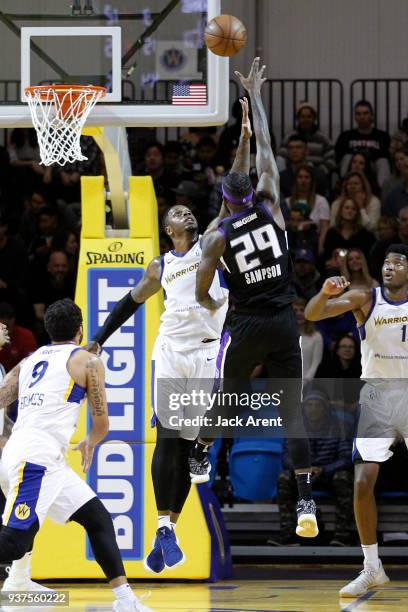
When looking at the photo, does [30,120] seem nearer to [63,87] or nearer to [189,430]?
[63,87]

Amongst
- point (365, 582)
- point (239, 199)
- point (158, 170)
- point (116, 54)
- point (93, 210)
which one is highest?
point (116, 54)

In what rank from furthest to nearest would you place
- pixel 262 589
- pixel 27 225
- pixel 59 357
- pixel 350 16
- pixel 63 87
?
pixel 350 16
pixel 27 225
pixel 262 589
pixel 63 87
pixel 59 357

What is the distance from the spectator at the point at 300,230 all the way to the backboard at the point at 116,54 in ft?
13.2

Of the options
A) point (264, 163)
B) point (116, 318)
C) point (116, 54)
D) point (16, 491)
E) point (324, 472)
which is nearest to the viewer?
point (16, 491)

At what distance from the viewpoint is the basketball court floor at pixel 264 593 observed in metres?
9.27

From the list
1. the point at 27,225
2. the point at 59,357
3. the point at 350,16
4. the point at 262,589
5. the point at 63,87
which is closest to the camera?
the point at 59,357

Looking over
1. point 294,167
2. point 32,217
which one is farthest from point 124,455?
point 294,167

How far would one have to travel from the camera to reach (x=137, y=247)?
10.9 meters

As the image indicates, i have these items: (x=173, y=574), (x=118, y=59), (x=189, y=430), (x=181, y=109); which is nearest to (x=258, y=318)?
(x=189, y=430)

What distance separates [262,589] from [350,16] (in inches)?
335

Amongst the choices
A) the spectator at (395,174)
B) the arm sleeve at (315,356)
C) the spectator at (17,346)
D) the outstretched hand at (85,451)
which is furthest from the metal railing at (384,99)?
the outstretched hand at (85,451)

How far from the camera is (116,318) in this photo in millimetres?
9375

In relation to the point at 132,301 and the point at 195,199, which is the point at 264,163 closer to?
the point at 132,301

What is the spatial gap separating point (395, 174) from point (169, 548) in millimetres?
6759
